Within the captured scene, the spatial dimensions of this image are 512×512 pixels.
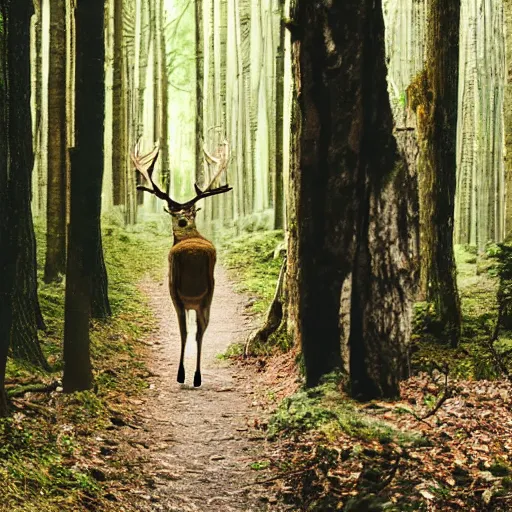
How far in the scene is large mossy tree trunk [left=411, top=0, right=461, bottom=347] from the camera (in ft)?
14.4

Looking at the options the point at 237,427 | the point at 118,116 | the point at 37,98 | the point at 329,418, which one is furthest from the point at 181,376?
the point at 37,98

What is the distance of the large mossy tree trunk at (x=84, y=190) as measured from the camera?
4.52 metres

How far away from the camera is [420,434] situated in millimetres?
3758

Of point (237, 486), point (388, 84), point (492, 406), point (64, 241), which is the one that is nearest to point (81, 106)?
point (64, 241)

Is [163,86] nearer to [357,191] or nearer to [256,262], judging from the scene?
[256,262]

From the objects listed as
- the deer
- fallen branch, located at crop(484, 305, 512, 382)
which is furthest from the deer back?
fallen branch, located at crop(484, 305, 512, 382)

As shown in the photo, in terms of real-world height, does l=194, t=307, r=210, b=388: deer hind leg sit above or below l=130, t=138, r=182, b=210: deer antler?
below

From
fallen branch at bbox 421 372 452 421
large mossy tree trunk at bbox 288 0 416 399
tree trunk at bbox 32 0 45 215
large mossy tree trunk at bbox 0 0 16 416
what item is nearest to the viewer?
large mossy tree trunk at bbox 0 0 16 416

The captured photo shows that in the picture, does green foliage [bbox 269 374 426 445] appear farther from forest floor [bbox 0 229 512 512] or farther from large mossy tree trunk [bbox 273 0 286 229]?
large mossy tree trunk [bbox 273 0 286 229]

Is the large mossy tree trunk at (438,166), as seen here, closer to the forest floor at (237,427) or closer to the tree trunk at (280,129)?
the forest floor at (237,427)

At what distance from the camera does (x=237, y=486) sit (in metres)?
3.84

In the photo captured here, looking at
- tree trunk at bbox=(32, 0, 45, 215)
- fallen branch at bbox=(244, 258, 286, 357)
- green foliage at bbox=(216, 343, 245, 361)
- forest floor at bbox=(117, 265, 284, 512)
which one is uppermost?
tree trunk at bbox=(32, 0, 45, 215)

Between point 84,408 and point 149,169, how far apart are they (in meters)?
1.97

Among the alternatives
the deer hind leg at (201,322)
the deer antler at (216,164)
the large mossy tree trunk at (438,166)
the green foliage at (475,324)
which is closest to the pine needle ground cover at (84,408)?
the deer hind leg at (201,322)
